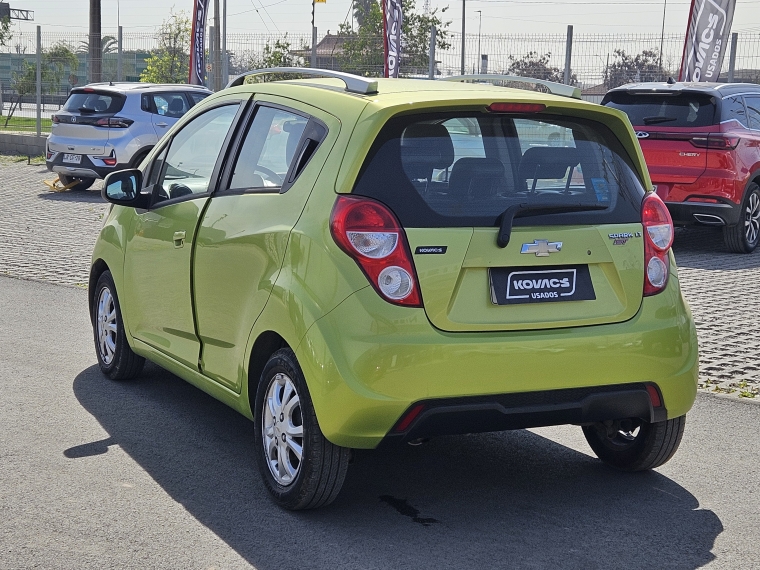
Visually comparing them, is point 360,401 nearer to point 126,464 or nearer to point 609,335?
point 609,335

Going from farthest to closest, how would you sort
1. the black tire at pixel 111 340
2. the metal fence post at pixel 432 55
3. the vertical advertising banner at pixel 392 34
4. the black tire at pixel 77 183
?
the vertical advertising banner at pixel 392 34 < the metal fence post at pixel 432 55 < the black tire at pixel 77 183 < the black tire at pixel 111 340

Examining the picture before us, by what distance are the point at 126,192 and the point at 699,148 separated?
25.9 feet

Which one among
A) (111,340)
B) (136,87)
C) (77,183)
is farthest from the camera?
(77,183)

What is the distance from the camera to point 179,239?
5441 millimetres

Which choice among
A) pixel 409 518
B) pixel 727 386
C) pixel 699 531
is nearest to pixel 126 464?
pixel 409 518

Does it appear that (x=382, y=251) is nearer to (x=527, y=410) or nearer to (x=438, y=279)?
(x=438, y=279)

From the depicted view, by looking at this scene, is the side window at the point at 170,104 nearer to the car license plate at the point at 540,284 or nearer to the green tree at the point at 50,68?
the green tree at the point at 50,68

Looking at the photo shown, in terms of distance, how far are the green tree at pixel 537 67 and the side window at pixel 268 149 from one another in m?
14.7

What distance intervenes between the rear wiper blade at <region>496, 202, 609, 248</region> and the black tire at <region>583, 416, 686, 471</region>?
3.42ft

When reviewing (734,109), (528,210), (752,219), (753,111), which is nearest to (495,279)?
(528,210)

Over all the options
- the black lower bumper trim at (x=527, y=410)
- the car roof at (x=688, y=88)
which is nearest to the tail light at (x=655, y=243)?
the black lower bumper trim at (x=527, y=410)

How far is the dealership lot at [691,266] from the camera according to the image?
7430 millimetres

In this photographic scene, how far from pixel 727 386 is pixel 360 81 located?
3431 mm

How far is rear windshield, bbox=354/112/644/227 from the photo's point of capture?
4188 millimetres
